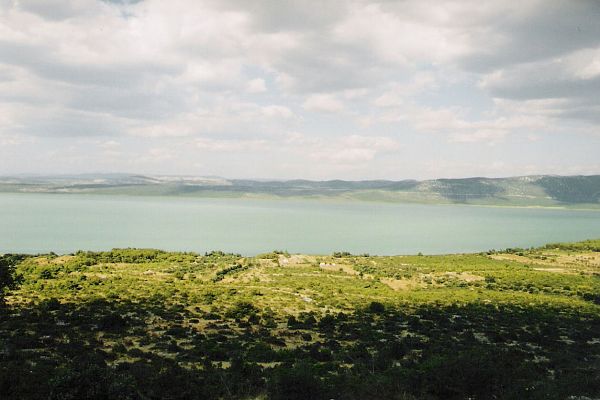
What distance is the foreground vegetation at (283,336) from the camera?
18.5 m

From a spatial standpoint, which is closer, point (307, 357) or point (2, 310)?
point (307, 357)

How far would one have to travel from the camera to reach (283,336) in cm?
3222

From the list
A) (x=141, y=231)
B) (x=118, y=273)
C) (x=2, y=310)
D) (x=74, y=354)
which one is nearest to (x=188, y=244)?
(x=141, y=231)

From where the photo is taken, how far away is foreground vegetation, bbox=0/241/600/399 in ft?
60.6

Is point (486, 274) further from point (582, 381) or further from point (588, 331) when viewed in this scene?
point (582, 381)

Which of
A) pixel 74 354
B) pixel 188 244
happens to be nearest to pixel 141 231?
pixel 188 244

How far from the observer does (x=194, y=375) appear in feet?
68.8

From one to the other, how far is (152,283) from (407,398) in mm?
49008

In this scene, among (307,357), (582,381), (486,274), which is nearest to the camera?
(582,381)

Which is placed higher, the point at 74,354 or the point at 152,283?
the point at 74,354

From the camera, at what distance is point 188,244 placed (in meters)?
158

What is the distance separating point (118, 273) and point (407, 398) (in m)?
60.2

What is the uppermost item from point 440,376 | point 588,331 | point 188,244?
point 440,376

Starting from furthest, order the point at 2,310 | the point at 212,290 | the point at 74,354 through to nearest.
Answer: the point at 212,290, the point at 2,310, the point at 74,354
